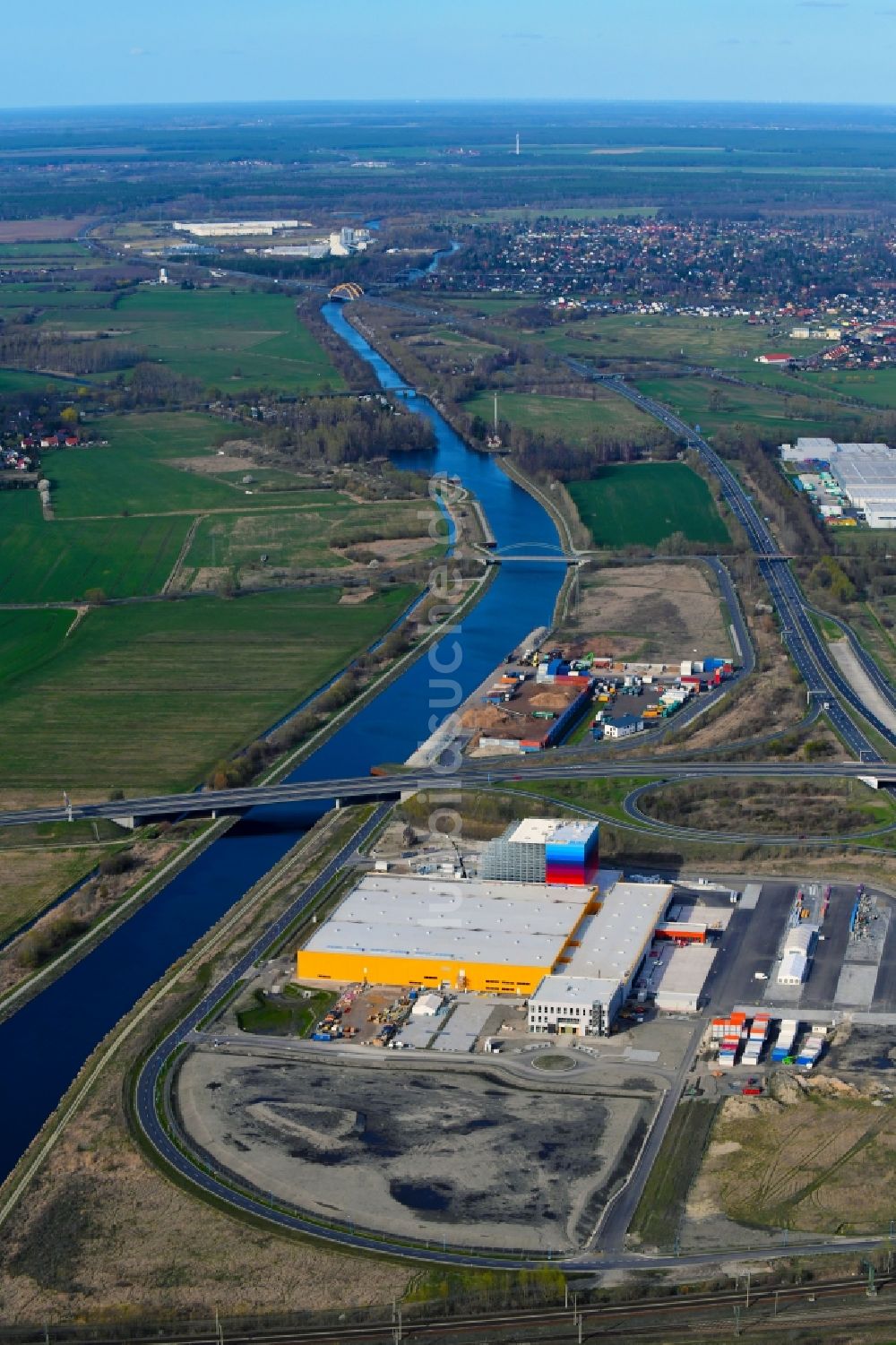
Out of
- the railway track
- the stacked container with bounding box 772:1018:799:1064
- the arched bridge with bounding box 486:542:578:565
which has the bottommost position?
the arched bridge with bounding box 486:542:578:565

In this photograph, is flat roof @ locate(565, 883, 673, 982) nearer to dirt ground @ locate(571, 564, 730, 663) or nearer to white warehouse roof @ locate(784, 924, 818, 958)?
white warehouse roof @ locate(784, 924, 818, 958)

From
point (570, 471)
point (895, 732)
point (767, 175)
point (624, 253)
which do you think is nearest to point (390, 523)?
point (570, 471)

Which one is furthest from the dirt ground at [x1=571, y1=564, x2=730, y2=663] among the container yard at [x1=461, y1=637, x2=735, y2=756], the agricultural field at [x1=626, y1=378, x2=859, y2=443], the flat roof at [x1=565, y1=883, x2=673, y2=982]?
the agricultural field at [x1=626, y1=378, x2=859, y2=443]

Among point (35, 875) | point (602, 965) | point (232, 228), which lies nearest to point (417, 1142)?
point (602, 965)

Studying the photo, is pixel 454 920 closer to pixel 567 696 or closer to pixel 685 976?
pixel 685 976

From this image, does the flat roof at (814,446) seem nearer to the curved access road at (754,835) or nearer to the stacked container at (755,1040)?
the curved access road at (754,835)

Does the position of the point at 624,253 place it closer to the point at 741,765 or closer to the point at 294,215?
the point at 294,215
